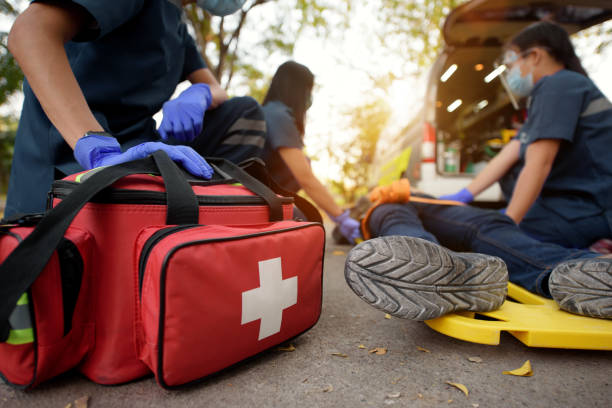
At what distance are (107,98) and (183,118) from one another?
0.27 m

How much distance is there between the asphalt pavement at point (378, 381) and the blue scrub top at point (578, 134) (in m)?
0.97

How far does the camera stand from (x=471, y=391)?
0.70 metres

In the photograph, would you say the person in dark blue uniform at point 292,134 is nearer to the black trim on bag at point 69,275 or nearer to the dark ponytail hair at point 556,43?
the dark ponytail hair at point 556,43

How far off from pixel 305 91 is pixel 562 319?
1.97 m

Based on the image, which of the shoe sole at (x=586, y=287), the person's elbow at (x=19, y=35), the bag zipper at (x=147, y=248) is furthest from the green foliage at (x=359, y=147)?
the bag zipper at (x=147, y=248)

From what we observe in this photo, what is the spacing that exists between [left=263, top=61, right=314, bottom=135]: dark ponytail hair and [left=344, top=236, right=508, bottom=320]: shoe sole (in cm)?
170

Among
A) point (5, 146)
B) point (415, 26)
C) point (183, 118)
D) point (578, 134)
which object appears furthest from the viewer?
point (5, 146)

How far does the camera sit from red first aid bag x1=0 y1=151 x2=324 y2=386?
2.02 feet

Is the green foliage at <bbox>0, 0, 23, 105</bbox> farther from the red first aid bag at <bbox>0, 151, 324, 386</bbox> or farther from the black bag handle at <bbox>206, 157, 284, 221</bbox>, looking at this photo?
the red first aid bag at <bbox>0, 151, 324, 386</bbox>

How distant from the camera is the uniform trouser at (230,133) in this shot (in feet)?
5.35

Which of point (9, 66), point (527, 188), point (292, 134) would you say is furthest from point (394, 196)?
point (9, 66)

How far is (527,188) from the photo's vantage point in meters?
1.60

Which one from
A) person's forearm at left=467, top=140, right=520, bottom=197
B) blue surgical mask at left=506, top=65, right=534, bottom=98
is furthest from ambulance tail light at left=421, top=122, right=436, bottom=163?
blue surgical mask at left=506, top=65, right=534, bottom=98

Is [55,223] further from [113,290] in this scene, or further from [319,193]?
[319,193]
